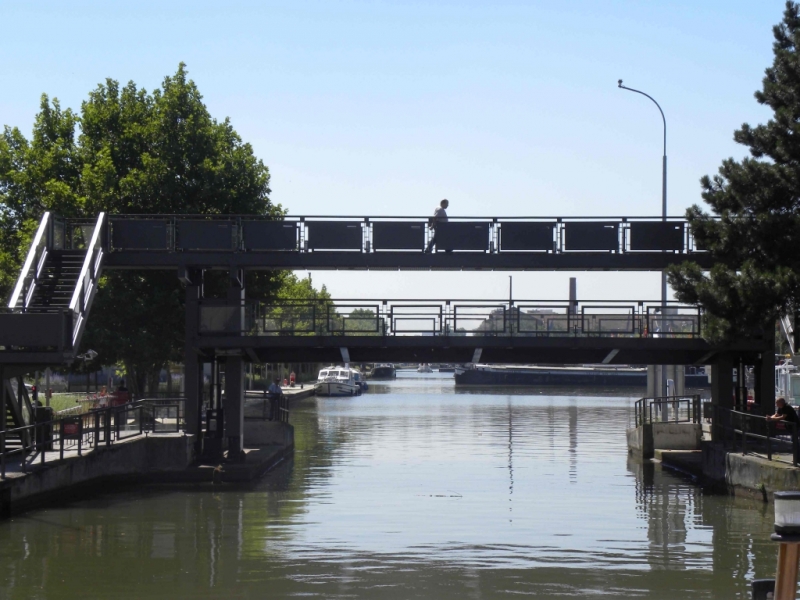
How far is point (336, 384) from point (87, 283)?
65462 millimetres

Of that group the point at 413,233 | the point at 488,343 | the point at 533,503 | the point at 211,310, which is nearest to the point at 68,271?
the point at 211,310

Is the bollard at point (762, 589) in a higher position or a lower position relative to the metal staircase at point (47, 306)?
lower

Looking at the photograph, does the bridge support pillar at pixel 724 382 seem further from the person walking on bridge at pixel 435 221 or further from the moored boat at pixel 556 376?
the moored boat at pixel 556 376

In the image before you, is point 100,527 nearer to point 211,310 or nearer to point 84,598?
point 84,598

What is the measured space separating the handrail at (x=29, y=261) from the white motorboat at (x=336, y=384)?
212 feet

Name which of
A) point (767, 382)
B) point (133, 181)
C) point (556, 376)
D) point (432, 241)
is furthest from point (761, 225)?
point (556, 376)

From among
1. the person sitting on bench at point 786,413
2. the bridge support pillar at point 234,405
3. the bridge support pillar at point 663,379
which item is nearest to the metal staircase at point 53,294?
the bridge support pillar at point 234,405

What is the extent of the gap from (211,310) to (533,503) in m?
10.3

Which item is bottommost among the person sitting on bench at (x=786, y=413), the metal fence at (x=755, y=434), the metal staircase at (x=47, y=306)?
the metal fence at (x=755, y=434)

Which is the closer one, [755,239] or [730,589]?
[730,589]

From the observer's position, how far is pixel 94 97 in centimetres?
4562

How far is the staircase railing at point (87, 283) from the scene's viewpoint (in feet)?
86.3

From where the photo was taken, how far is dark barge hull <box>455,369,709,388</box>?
121m

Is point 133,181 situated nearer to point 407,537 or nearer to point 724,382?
point 724,382
